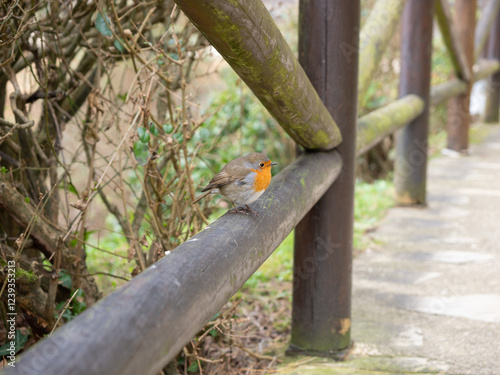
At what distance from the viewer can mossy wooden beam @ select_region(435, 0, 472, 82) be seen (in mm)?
5063

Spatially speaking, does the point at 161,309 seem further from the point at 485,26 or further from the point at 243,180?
the point at 485,26

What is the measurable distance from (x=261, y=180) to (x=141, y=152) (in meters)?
0.45

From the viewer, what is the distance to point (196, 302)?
102 cm

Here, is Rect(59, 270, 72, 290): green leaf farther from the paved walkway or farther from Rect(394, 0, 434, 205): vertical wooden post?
Rect(394, 0, 434, 205): vertical wooden post

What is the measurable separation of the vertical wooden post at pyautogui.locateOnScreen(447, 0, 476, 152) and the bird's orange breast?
18.5 feet

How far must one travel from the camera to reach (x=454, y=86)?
6078 millimetres

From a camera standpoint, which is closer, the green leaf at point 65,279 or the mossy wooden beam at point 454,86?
the green leaf at point 65,279

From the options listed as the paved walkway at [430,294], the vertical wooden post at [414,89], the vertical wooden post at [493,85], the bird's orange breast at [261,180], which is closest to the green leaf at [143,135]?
the bird's orange breast at [261,180]

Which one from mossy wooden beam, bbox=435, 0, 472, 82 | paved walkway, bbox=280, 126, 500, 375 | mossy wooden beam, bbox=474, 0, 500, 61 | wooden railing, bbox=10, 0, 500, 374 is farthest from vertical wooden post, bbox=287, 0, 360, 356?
mossy wooden beam, bbox=474, 0, 500, 61

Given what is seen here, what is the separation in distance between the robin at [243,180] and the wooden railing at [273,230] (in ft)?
0.16

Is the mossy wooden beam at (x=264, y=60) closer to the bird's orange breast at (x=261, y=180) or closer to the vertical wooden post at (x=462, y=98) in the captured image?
the bird's orange breast at (x=261, y=180)

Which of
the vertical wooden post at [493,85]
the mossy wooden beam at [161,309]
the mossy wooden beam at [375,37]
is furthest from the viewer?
the vertical wooden post at [493,85]

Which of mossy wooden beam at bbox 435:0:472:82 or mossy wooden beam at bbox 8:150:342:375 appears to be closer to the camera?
mossy wooden beam at bbox 8:150:342:375

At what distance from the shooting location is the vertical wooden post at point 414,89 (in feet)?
14.7
